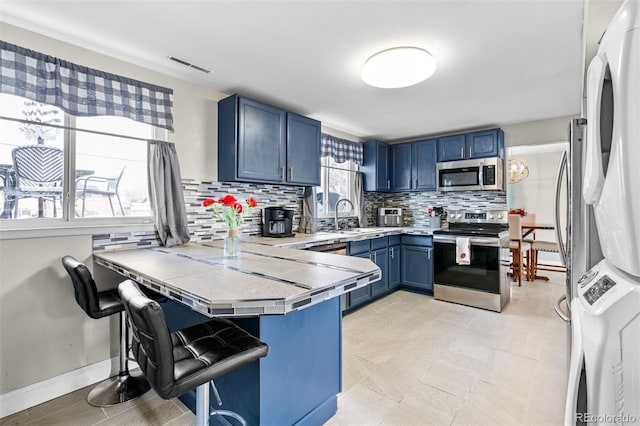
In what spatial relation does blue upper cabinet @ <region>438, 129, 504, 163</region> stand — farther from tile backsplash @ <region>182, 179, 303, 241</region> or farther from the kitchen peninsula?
the kitchen peninsula

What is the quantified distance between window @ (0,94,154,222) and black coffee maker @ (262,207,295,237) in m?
1.13

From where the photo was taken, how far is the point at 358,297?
3.40 meters

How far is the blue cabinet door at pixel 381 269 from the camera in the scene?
3.69m

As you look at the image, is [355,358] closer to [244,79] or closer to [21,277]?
[21,277]

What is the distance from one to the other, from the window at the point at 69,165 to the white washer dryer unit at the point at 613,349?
2737 millimetres

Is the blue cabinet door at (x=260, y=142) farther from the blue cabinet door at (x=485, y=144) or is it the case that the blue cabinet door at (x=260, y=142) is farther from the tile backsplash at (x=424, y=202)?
the blue cabinet door at (x=485, y=144)

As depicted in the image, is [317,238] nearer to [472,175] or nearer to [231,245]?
[231,245]

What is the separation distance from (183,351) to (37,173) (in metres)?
1.69

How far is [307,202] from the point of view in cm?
372

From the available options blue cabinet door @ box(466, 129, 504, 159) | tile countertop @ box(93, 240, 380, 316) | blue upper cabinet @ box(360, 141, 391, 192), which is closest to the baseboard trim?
Answer: tile countertop @ box(93, 240, 380, 316)

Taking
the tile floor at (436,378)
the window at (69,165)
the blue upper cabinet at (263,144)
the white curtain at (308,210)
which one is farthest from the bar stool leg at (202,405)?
the white curtain at (308,210)

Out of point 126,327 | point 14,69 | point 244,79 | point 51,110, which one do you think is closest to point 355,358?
point 126,327

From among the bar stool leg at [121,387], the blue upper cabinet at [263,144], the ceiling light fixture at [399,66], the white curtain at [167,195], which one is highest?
the ceiling light fixture at [399,66]

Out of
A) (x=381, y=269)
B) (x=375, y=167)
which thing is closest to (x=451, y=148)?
(x=375, y=167)
